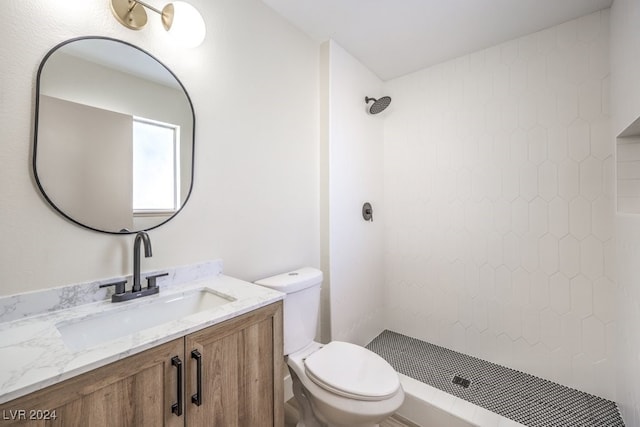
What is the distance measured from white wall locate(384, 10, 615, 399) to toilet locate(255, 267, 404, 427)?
1.10 m

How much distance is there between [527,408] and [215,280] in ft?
6.03

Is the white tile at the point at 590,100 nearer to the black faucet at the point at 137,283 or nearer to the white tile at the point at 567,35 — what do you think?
the white tile at the point at 567,35

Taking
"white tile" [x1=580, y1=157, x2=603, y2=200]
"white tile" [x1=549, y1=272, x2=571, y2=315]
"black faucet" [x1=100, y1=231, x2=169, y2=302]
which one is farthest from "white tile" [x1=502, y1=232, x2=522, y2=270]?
"black faucet" [x1=100, y1=231, x2=169, y2=302]

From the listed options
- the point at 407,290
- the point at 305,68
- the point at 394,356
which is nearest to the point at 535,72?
the point at 305,68

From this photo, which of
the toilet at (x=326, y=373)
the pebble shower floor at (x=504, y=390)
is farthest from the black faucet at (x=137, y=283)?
the pebble shower floor at (x=504, y=390)

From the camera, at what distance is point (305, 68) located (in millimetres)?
1847

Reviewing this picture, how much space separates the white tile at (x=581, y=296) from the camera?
1.63 metres

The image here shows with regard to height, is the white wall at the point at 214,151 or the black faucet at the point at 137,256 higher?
the white wall at the point at 214,151

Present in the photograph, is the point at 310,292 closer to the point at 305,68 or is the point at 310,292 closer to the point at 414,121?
the point at 305,68

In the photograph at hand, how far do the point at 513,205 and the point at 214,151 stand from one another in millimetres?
1940

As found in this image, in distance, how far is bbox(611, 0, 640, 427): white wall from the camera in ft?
3.86

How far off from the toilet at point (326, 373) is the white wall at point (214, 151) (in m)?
0.26

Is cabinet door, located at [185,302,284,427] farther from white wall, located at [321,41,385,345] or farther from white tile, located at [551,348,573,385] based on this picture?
white tile, located at [551,348,573,385]

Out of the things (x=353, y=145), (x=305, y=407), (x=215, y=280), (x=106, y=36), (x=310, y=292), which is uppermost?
(x=106, y=36)
